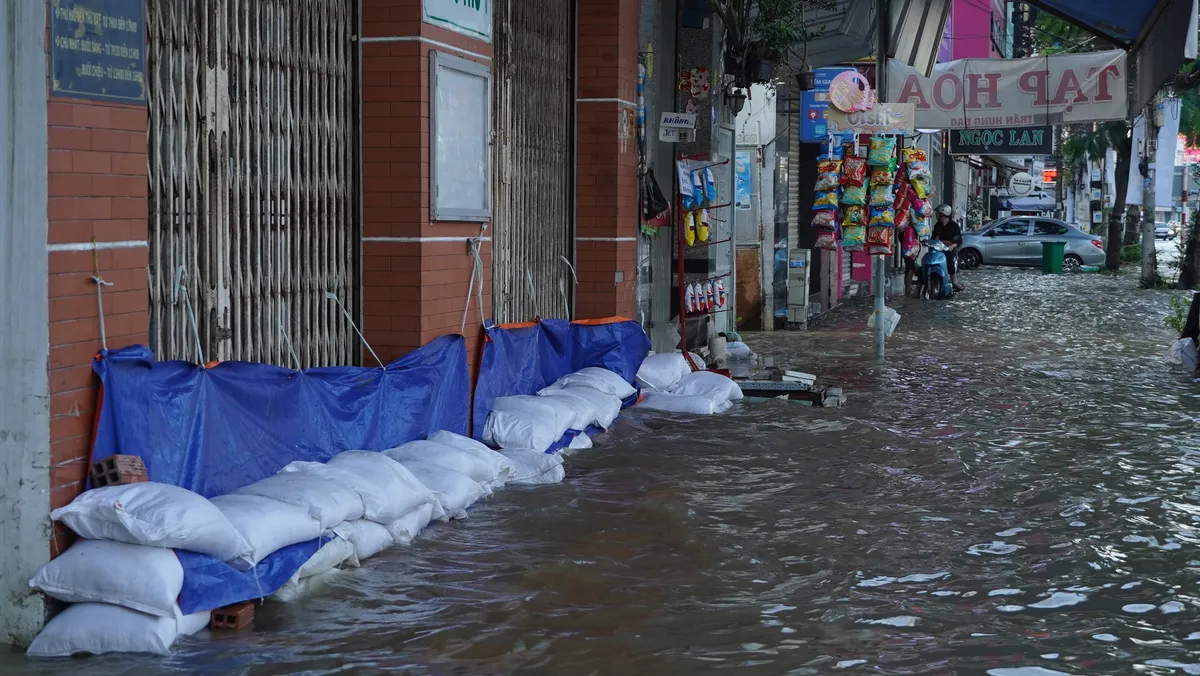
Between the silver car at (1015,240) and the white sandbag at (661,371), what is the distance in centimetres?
2723

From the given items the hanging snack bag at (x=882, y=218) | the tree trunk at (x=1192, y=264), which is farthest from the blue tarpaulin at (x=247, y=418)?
the tree trunk at (x=1192, y=264)

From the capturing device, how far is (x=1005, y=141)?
2519 cm

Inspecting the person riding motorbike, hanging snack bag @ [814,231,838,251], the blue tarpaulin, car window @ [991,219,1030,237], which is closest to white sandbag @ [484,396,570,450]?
the blue tarpaulin

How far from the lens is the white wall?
15.2 feet

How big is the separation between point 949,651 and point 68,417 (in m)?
3.45

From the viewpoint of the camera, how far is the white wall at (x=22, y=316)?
464cm

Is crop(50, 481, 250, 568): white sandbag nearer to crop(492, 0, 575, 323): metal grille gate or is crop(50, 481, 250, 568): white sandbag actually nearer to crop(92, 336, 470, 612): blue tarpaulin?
crop(92, 336, 470, 612): blue tarpaulin

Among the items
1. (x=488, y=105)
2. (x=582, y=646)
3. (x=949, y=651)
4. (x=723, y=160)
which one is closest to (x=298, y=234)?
(x=488, y=105)

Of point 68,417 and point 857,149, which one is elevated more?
point 857,149

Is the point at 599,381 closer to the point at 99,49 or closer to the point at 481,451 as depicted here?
the point at 481,451

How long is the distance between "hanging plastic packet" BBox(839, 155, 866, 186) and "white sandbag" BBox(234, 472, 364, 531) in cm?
1003

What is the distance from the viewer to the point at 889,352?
15.6 m

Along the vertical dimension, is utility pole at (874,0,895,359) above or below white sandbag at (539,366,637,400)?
above

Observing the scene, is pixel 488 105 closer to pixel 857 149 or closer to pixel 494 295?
pixel 494 295
